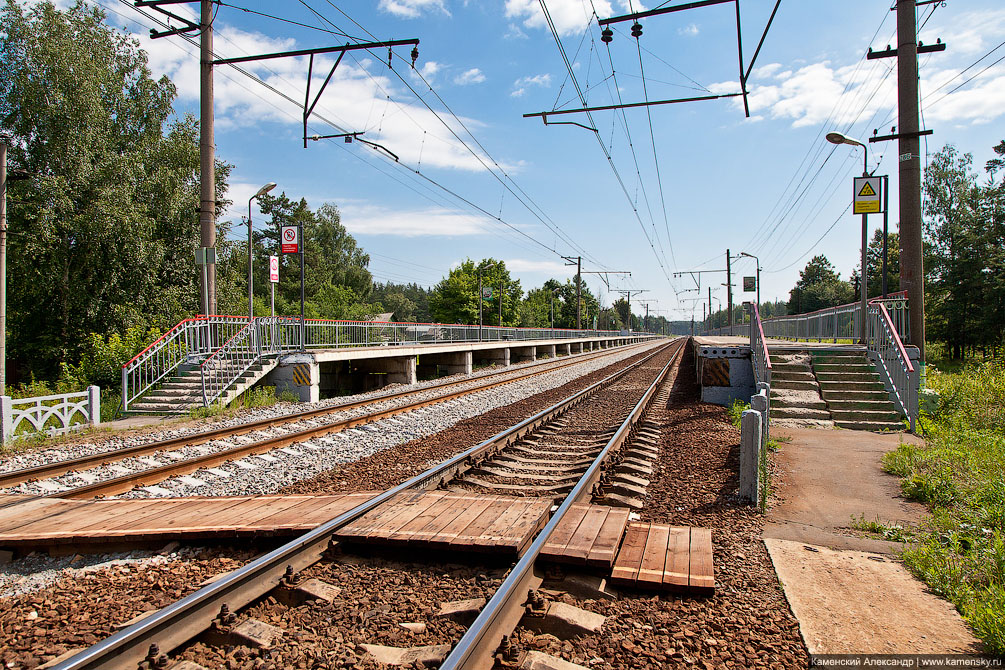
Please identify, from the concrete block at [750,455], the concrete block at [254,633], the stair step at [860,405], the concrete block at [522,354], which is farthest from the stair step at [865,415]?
the concrete block at [522,354]

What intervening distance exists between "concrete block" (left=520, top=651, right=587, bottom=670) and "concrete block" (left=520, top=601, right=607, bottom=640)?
350 mm

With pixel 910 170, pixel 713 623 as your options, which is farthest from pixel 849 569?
pixel 910 170

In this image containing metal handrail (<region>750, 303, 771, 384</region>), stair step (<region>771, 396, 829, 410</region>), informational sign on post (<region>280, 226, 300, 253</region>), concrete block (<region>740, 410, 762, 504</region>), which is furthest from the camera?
informational sign on post (<region>280, 226, 300, 253</region>)

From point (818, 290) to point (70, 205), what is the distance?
323 feet

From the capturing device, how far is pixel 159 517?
5555mm

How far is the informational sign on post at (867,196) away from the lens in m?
14.9

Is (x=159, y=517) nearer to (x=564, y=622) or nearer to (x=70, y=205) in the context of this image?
(x=564, y=622)

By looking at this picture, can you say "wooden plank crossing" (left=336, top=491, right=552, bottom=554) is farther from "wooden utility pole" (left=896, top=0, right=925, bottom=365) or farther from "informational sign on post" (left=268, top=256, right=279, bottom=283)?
"informational sign on post" (left=268, top=256, right=279, bottom=283)

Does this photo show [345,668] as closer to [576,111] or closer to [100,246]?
[576,111]

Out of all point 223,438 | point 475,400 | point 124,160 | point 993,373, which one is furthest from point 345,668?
point 124,160

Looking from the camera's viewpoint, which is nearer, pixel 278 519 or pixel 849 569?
pixel 849 569

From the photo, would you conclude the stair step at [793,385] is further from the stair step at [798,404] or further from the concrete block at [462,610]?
the concrete block at [462,610]

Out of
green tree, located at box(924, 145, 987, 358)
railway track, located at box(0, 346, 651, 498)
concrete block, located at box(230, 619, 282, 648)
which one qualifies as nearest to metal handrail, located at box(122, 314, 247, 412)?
railway track, located at box(0, 346, 651, 498)

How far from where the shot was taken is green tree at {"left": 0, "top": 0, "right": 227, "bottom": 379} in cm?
2589
